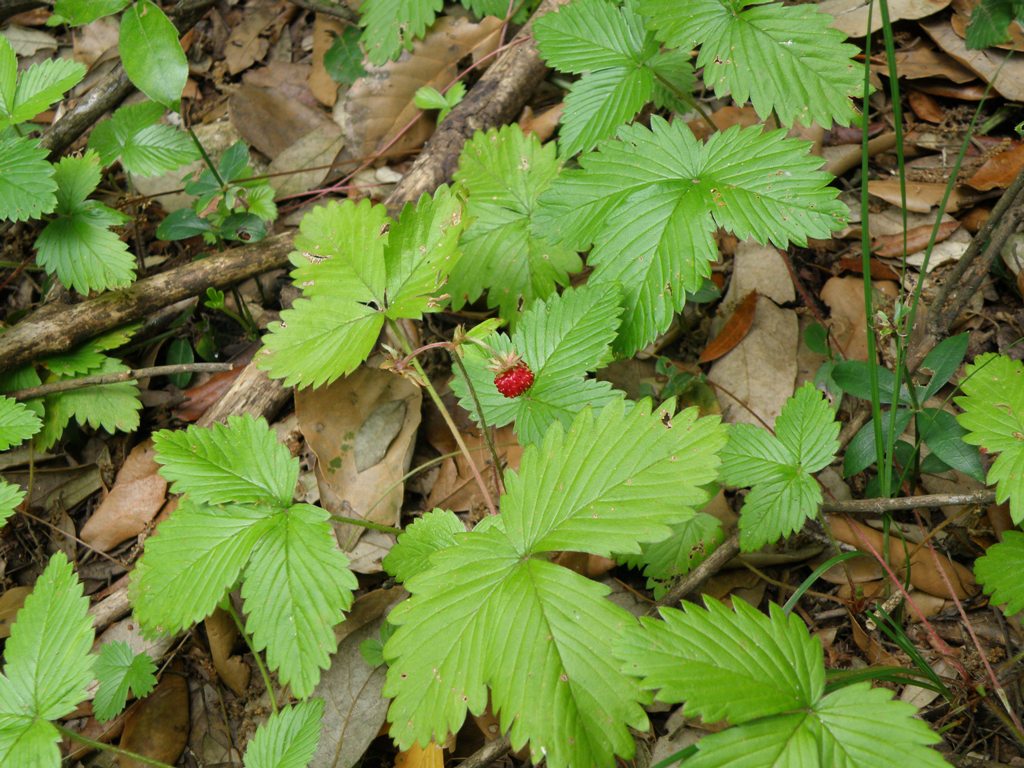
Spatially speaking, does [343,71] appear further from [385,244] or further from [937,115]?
[937,115]

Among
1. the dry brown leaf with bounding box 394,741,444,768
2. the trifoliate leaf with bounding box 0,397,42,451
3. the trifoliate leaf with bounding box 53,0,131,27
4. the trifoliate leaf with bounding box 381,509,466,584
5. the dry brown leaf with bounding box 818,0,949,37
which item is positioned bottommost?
the dry brown leaf with bounding box 394,741,444,768

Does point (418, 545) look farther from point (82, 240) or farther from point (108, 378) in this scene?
point (82, 240)

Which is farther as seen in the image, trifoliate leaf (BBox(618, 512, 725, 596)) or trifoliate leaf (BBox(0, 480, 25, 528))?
trifoliate leaf (BBox(0, 480, 25, 528))

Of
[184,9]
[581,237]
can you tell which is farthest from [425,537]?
[184,9]

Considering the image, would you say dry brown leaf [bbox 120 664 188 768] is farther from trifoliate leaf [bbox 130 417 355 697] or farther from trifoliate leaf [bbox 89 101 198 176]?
trifoliate leaf [bbox 89 101 198 176]

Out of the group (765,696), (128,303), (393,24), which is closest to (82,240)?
(128,303)

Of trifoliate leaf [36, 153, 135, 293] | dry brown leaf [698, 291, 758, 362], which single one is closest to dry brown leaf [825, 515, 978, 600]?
dry brown leaf [698, 291, 758, 362]
